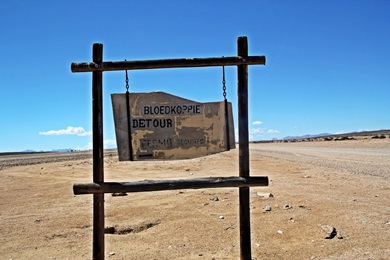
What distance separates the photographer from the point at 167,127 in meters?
5.09

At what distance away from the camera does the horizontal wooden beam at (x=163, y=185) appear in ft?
15.3

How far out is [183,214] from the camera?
25.2ft

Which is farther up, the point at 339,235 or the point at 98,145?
the point at 98,145

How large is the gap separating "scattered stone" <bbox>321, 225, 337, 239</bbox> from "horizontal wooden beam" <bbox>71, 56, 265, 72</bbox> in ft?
9.83

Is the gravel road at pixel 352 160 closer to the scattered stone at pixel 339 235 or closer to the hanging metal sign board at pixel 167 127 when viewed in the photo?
the scattered stone at pixel 339 235

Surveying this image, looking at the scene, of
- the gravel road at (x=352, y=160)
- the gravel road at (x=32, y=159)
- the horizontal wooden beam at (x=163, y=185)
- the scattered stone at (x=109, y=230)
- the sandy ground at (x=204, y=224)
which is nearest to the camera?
the horizontal wooden beam at (x=163, y=185)

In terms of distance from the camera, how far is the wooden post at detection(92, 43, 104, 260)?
475 centimetres

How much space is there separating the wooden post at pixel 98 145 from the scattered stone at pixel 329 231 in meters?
3.49

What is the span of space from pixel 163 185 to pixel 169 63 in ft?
5.23

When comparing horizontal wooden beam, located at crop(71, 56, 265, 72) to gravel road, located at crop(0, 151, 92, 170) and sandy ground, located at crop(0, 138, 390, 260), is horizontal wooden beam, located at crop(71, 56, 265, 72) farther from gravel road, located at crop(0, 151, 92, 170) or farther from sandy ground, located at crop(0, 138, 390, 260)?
gravel road, located at crop(0, 151, 92, 170)

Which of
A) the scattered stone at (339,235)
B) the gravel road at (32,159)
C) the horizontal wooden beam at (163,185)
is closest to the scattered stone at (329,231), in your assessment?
the scattered stone at (339,235)

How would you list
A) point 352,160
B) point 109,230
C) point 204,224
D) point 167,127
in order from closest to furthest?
point 167,127
point 109,230
point 204,224
point 352,160

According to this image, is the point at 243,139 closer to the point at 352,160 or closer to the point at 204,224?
the point at 204,224

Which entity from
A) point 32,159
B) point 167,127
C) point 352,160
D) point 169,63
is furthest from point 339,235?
point 32,159
